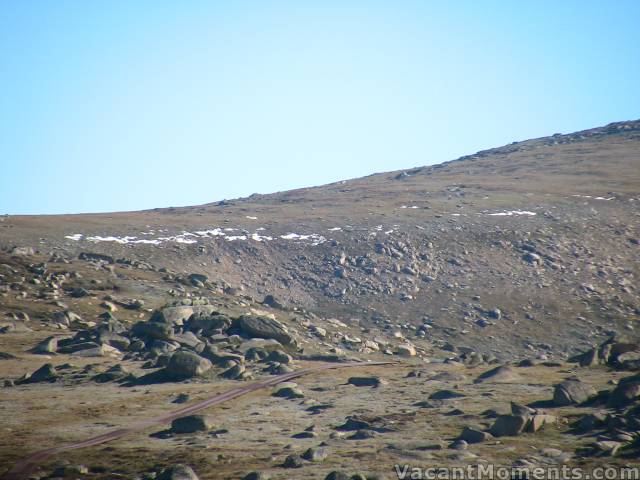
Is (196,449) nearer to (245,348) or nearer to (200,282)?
(245,348)

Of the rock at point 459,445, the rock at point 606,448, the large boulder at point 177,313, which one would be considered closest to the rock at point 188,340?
the large boulder at point 177,313

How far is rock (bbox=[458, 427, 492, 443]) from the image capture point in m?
15.7

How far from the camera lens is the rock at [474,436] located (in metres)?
15.7

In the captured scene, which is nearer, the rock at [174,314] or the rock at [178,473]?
the rock at [178,473]

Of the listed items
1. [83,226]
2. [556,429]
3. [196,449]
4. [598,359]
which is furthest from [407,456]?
[83,226]

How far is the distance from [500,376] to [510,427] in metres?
7.41

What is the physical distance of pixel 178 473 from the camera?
45.3ft

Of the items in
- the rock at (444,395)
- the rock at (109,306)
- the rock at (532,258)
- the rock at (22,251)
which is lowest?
the rock at (444,395)

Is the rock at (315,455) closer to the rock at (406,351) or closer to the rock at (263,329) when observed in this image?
the rock at (263,329)

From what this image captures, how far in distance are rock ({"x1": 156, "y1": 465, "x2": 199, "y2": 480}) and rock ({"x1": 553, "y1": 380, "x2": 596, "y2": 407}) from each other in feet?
33.5

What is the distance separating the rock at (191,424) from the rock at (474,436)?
260 inches

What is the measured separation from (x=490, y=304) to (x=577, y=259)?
9.55 meters

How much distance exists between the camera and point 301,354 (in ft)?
102

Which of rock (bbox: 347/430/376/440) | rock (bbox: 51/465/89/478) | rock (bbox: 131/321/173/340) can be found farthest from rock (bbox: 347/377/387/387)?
rock (bbox: 51/465/89/478)
